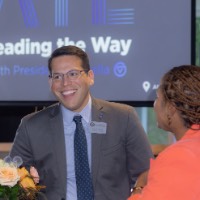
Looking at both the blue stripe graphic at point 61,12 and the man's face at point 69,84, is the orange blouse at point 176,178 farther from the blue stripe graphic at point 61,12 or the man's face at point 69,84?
the blue stripe graphic at point 61,12

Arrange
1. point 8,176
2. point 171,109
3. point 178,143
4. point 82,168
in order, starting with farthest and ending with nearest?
point 82,168 → point 8,176 → point 171,109 → point 178,143

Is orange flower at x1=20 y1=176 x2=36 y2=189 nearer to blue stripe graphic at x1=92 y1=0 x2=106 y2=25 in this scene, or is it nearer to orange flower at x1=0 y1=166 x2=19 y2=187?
orange flower at x1=0 y1=166 x2=19 y2=187

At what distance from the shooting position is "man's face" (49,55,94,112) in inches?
89.0

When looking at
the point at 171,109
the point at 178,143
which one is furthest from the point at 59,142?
the point at 178,143

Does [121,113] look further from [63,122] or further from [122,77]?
[122,77]

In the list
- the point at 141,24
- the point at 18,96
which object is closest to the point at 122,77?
the point at 141,24

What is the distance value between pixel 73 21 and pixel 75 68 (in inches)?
64.5

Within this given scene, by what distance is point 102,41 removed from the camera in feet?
12.5

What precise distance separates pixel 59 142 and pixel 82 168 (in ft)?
0.56

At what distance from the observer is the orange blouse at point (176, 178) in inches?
46.0

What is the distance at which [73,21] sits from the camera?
12.6ft

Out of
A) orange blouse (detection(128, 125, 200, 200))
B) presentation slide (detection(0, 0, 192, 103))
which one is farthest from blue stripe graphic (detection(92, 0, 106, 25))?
orange blouse (detection(128, 125, 200, 200))

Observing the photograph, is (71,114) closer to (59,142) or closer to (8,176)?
(59,142)

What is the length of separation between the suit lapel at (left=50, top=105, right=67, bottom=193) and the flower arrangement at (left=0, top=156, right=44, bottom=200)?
0.59 metres
